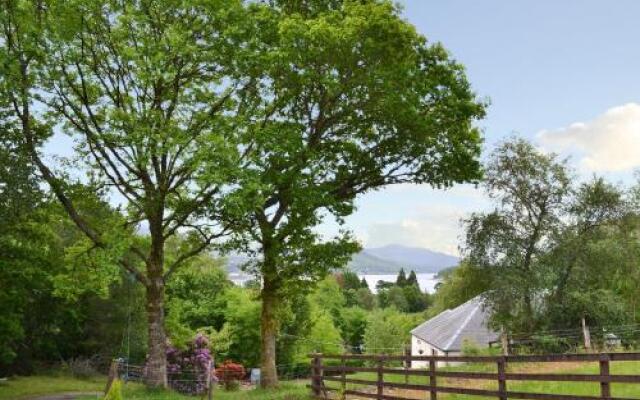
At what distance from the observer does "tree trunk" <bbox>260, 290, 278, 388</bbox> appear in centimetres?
2603

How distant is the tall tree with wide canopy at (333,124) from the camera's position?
2350 centimetres

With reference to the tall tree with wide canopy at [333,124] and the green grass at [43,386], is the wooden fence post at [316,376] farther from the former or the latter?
the green grass at [43,386]

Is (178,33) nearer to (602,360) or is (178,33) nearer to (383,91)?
(383,91)

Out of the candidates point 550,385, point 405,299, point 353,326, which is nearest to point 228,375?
point 550,385

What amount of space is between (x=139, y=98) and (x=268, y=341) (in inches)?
450

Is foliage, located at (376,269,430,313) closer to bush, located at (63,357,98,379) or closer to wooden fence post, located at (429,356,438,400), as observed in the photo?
bush, located at (63,357,98,379)

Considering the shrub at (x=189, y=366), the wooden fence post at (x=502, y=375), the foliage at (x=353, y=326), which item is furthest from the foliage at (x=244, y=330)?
the wooden fence post at (x=502, y=375)

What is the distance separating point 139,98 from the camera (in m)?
24.4

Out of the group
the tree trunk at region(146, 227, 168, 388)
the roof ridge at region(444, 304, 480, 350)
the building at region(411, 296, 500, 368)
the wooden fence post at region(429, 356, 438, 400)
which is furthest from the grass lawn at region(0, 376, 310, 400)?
the building at region(411, 296, 500, 368)

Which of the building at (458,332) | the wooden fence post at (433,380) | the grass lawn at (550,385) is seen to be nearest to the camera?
the wooden fence post at (433,380)

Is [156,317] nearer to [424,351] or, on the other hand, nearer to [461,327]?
[461,327]

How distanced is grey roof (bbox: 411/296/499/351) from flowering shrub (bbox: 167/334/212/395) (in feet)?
62.0

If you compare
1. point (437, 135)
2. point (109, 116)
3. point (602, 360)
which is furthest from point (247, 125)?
point (602, 360)

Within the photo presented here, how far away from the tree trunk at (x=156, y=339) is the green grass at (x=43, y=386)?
390 inches
